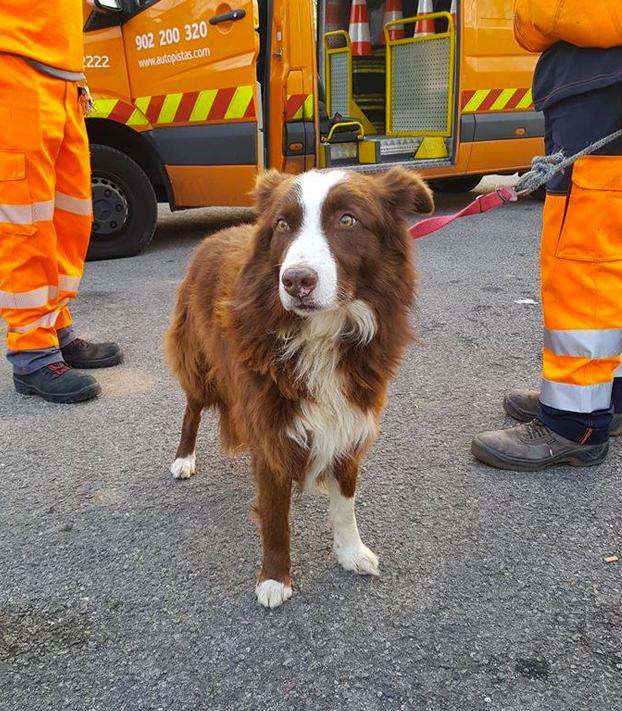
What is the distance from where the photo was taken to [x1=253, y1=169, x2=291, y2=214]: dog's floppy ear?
2059 millimetres

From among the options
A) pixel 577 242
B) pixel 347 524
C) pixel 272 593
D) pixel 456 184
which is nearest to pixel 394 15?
pixel 456 184

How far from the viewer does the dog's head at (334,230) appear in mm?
1678

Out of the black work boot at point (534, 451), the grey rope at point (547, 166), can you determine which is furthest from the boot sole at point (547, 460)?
the grey rope at point (547, 166)

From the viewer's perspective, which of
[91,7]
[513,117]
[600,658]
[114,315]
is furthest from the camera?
[513,117]

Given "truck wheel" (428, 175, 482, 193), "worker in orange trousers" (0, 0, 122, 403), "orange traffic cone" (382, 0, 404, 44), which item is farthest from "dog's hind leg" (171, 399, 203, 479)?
"truck wheel" (428, 175, 482, 193)

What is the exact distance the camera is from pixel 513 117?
6.90m

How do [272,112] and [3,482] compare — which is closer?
[3,482]

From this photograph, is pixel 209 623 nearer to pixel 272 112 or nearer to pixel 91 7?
pixel 272 112

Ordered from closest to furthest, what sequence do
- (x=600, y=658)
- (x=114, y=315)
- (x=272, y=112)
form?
(x=600, y=658) → (x=114, y=315) → (x=272, y=112)

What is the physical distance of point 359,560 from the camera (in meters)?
2.00

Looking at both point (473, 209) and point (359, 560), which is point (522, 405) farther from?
point (359, 560)

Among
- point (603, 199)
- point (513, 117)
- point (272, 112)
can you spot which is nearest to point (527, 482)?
point (603, 199)

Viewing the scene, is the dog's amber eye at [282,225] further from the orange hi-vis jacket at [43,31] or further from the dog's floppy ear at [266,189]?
the orange hi-vis jacket at [43,31]

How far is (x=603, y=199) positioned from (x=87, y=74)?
15.3 ft
